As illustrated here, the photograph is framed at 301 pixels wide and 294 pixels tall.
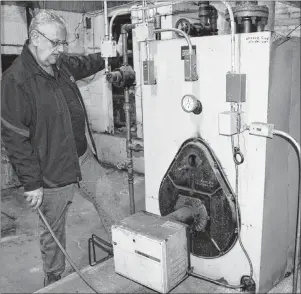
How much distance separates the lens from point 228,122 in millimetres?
2018

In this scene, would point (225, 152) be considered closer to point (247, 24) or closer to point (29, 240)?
point (247, 24)

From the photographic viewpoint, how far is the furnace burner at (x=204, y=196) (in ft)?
7.35

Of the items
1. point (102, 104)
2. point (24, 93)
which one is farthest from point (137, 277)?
point (102, 104)

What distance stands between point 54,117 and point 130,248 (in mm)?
973

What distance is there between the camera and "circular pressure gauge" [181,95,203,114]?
220 cm

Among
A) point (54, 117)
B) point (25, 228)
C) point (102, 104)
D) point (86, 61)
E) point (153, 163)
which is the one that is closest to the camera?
point (54, 117)

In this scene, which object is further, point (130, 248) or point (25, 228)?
point (25, 228)

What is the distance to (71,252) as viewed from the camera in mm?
3432

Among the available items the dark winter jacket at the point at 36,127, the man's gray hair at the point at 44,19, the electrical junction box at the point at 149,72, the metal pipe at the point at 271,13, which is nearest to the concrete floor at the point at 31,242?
the dark winter jacket at the point at 36,127

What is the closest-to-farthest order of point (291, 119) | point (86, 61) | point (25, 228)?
1. point (291, 119)
2. point (86, 61)
3. point (25, 228)

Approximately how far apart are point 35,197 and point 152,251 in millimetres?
825

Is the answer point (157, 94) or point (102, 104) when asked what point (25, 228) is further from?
point (102, 104)

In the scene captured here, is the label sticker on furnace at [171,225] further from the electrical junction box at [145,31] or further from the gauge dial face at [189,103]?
the electrical junction box at [145,31]

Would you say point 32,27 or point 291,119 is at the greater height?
point 32,27
